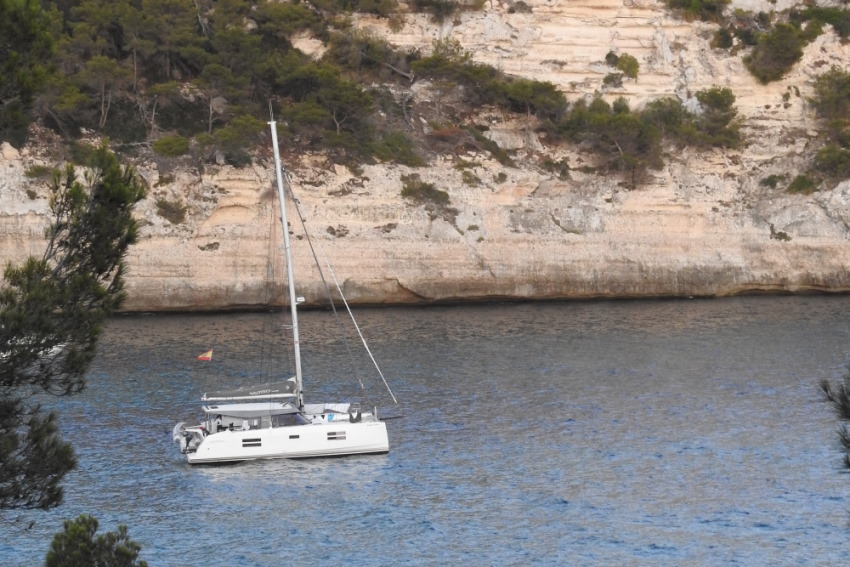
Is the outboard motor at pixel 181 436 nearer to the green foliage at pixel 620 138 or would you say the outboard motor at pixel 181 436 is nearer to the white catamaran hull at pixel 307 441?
the white catamaran hull at pixel 307 441

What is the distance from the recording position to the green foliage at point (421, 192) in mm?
54375

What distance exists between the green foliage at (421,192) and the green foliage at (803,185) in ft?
53.1

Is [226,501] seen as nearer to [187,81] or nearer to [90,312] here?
[90,312]

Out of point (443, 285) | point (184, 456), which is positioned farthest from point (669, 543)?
point (443, 285)

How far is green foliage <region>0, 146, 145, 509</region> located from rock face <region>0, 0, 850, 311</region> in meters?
35.2

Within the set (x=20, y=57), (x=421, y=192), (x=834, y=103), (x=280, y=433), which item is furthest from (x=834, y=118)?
(x=20, y=57)

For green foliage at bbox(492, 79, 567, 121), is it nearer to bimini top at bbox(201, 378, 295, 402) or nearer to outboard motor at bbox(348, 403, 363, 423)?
bimini top at bbox(201, 378, 295, 402)

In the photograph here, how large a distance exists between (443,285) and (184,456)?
83.8ft

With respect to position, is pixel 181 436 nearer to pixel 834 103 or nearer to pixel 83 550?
pixel 83 550

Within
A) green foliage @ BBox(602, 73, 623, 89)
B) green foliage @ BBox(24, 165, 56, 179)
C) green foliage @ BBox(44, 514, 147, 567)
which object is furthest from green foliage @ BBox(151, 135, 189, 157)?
green foliage @ BBox(44, 514, 147, 567)

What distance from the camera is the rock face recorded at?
51500 mm

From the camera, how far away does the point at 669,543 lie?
2322 centimetres

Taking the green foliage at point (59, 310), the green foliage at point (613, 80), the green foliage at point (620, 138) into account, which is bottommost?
the green foliage at point (59, 310)

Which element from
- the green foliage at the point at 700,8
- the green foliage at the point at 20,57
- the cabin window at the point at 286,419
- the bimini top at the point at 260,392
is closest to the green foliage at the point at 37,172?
the bimini top at the point at 260,392
